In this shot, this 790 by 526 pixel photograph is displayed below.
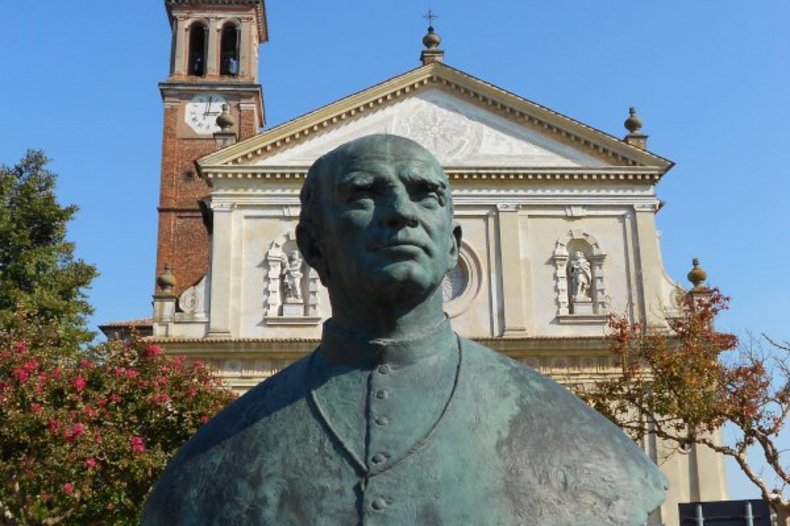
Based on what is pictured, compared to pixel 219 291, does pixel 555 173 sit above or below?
above

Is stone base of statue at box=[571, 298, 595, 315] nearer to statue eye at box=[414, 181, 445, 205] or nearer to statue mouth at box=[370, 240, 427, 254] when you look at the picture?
statue eye at box=[414, 181, 445, 205]

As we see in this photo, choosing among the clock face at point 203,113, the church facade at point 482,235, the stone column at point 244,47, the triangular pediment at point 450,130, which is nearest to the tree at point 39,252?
the church facade at point 482,235

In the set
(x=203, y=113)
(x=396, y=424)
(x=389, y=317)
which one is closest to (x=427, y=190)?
(x=389, y=317)

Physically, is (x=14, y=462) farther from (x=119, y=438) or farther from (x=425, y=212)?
(x=425, y=212)

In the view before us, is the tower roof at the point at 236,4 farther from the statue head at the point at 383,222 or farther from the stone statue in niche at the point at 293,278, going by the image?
the statue head at the point at 383,222

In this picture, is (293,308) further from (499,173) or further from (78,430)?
(78,430)

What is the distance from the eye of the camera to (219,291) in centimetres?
2327

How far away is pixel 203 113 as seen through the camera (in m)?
36.8

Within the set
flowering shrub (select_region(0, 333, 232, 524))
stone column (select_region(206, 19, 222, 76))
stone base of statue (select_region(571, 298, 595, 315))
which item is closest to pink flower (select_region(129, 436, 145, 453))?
flowering shrub (select_region(0, 333, 232, 524))

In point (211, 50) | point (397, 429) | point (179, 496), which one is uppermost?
point (211, 50)

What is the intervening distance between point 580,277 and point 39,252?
42.6 feet

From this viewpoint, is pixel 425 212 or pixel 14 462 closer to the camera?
pixel 425 212

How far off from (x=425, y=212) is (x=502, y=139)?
22.7m

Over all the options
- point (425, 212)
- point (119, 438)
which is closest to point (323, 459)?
point (425, 212)
